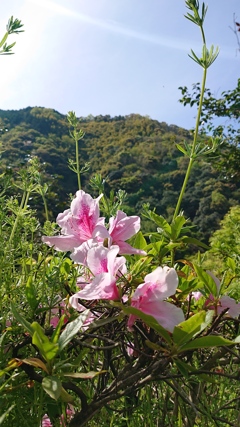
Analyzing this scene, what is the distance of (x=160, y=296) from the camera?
17.8 inches

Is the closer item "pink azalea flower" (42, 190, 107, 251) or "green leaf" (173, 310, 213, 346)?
"green leaf" (173, 310, 213, 346)

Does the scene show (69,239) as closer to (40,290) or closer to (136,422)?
(40,290)

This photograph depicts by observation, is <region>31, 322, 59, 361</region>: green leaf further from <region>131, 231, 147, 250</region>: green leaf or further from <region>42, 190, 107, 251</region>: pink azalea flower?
<region>131, 231, 147, 250</region>: green leaf

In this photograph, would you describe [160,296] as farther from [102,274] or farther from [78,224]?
[78,224]

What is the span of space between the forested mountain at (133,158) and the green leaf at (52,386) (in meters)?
12.9

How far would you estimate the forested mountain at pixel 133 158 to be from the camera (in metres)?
20.5

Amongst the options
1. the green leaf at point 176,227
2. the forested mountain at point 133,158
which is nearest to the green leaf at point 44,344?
the green leaf at point 176,227

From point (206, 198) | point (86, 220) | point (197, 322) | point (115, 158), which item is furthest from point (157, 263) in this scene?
point (115, 158)

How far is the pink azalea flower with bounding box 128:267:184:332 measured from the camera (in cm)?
44

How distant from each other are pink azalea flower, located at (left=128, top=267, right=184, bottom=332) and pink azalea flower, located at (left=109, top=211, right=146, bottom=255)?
0.43 feet

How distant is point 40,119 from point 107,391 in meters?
42.0

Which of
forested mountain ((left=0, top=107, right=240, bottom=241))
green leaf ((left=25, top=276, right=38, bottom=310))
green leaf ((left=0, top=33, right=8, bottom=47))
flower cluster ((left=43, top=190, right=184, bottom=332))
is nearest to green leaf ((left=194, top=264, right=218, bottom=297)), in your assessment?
flower cluster ((left=43, top=190, right=184, bottom=332))

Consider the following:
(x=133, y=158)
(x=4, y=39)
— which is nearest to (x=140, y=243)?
(x=4, y=39)

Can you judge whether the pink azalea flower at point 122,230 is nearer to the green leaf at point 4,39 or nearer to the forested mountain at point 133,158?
the green leaf at point 4,39
